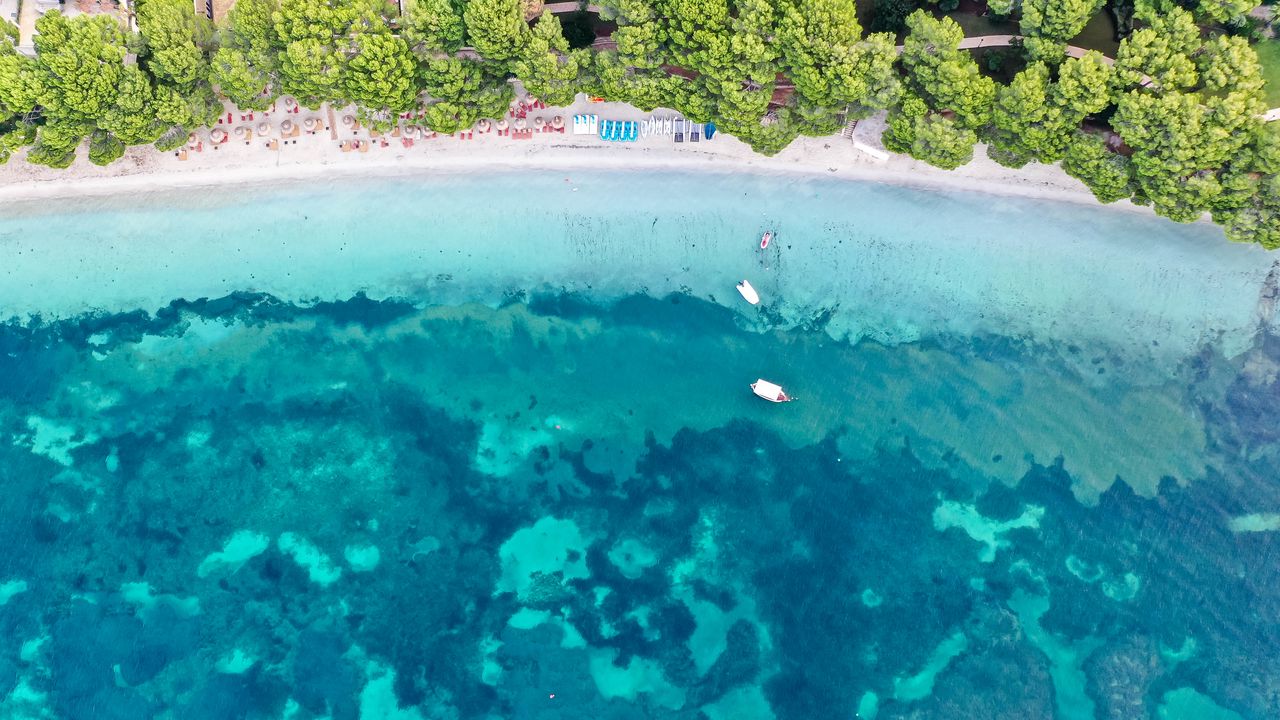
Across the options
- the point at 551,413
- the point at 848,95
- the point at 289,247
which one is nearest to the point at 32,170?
the point at 289,247

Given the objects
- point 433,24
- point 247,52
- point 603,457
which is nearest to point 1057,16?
point 433,24

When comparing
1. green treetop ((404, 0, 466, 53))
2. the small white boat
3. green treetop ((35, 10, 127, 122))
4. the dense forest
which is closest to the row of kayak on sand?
the small white boat

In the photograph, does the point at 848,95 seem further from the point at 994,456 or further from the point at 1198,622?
the point at 1198,622

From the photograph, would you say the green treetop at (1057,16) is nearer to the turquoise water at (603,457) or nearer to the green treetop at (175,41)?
the turquoise water at (603,457)

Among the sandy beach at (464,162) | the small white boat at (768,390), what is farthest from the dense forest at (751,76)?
the small white boat at (768,390)

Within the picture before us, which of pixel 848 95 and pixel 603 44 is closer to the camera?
pixel 848 95

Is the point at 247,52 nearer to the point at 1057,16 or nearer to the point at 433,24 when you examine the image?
the point at 433,24
